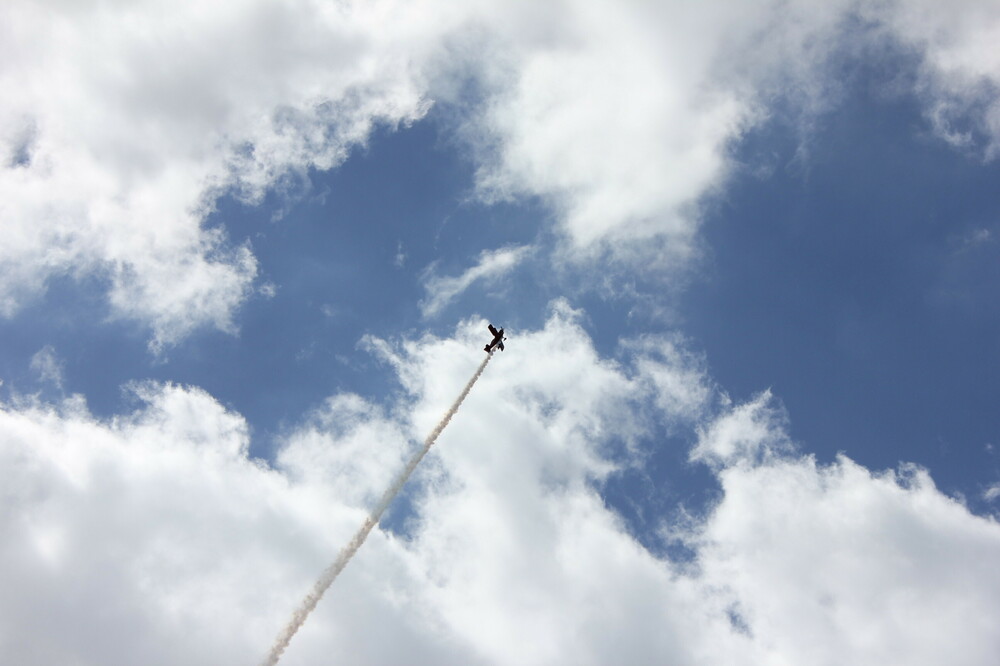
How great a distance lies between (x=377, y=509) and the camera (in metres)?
159

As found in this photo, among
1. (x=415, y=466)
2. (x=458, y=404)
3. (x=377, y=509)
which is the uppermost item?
(x=458, y=404)

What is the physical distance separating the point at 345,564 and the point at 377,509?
44.4ft

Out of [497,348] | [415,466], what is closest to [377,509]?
[415,466]

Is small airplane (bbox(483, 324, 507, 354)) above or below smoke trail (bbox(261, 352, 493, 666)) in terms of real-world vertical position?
above

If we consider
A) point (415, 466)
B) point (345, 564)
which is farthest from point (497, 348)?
point (345, 564)

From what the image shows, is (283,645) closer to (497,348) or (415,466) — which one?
(415,466)

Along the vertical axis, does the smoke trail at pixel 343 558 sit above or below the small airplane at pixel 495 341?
below

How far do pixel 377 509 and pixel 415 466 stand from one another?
42.5ft

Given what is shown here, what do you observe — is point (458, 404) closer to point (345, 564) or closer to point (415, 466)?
point (415, 466)

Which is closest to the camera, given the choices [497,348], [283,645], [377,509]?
[283,645]

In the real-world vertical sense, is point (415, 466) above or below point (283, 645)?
above

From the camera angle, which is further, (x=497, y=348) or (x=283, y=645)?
(x=497, y=348)

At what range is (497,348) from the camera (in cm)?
17900

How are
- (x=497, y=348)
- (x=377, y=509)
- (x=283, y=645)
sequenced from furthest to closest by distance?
(x=497, y=348) → (x=377, y=509) → (x=283, y=645)
